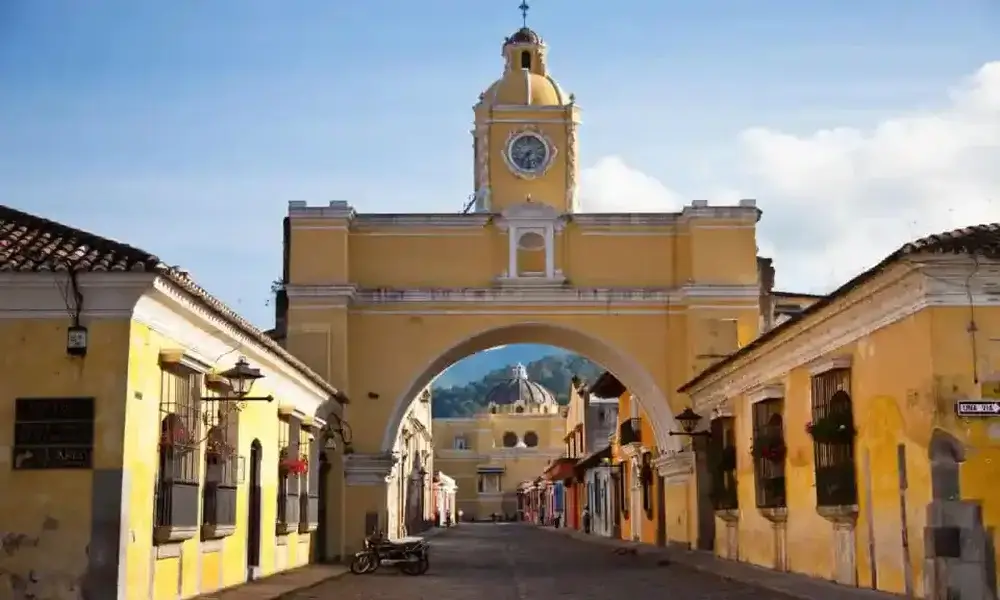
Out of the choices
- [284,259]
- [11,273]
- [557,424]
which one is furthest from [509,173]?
[557,424]

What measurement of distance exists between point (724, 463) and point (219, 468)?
31.5 ft

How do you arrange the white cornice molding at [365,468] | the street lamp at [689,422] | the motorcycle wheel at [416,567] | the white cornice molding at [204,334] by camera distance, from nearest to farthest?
the white cornice molding at [204,334]
the motorcycle wheel at [416,567]
the street lamp at [689,422]
the white cornice molding at [365,468]

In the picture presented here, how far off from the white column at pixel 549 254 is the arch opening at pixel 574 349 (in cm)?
105

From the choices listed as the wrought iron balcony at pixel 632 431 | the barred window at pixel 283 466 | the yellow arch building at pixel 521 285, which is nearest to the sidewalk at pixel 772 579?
the yellow arch building at pixel 521 285

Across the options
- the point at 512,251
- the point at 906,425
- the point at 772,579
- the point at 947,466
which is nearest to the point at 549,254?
the point at 512,251

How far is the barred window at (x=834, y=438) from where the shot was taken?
15.2 meters

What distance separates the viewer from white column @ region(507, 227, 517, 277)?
26.8 meters

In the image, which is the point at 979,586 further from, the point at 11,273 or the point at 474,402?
the point at 474,402

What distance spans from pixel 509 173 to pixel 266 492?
11200mm

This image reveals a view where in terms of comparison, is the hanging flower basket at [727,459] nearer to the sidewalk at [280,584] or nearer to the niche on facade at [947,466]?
the sidewalk at [280,584]

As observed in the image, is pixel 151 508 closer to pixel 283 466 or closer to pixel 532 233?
pixel 283 466

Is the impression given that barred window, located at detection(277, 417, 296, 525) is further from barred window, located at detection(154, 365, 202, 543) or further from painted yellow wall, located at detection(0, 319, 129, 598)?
painted yellow wall, located at detection(0, 319, 129, 598)

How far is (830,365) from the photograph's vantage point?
15.6 m

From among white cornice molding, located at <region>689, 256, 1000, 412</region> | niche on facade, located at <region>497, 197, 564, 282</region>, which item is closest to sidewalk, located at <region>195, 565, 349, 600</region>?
white cornice molding, located at <region>689, 256, 1000, 412</region>
